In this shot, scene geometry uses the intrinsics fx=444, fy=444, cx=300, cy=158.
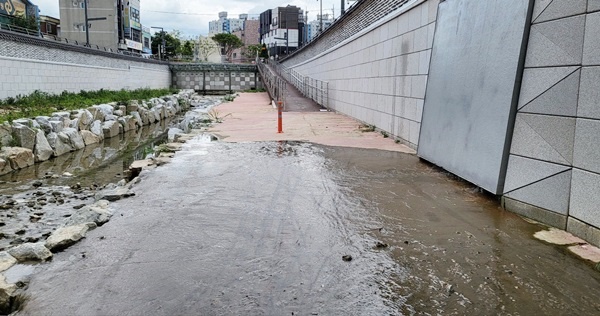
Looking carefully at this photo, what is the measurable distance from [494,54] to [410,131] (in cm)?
388

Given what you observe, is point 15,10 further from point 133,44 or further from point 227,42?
point 227,42

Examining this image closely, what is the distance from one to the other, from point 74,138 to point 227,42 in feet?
225

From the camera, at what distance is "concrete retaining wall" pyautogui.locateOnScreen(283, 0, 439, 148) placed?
861 centimetres

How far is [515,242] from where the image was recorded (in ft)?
12.8

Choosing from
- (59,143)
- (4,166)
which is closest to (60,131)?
(59,143)

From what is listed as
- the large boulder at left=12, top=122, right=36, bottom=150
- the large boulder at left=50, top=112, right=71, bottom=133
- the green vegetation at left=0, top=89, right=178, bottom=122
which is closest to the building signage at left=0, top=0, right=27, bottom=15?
the green vegetation at left=0, top=89, right=178, bottom=122

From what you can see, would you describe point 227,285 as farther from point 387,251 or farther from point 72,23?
point 72,23

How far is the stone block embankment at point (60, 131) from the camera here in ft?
31.0

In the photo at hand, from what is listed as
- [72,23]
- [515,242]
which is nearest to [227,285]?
[515,242]

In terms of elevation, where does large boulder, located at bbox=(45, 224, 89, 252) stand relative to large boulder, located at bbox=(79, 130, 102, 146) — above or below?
above

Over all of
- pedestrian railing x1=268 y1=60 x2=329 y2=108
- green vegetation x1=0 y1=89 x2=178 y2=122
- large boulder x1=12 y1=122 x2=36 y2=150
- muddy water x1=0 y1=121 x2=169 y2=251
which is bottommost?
muddy water x1=0 y1=121 x2=169 y2=251

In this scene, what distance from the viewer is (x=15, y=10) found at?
42812 millimetres

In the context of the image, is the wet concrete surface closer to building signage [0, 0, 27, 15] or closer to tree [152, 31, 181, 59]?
building signage [0, 0, 27, 15]

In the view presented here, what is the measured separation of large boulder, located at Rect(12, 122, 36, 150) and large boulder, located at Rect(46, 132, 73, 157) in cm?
77
